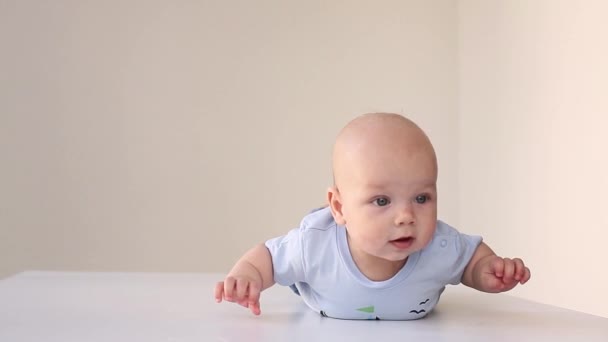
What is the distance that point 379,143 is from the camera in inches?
46.4

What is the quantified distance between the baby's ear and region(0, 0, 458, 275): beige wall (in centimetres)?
161

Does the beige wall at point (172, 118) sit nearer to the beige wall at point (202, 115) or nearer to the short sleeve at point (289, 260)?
the beige wall at point (202, 115)

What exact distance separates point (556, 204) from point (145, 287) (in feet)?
3.82

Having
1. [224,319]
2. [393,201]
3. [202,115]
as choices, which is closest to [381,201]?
[393,201]

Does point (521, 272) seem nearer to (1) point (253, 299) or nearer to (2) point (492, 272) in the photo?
(2) point (492, 272)

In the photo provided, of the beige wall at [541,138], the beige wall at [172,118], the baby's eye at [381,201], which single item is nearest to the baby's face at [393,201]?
the baby's eye at [381,201]

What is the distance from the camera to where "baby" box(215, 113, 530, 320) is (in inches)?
45.9

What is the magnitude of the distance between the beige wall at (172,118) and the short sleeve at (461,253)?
1.54 metres

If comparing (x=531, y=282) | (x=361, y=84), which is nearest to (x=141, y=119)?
(x=361, y=84)

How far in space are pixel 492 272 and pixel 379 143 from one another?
0.29 meters

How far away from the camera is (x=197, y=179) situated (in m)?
2.83

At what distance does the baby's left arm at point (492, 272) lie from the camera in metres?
1.27

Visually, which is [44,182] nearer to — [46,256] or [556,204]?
[46,256]

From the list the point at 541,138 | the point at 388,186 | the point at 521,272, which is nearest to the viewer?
the point at 388,186
